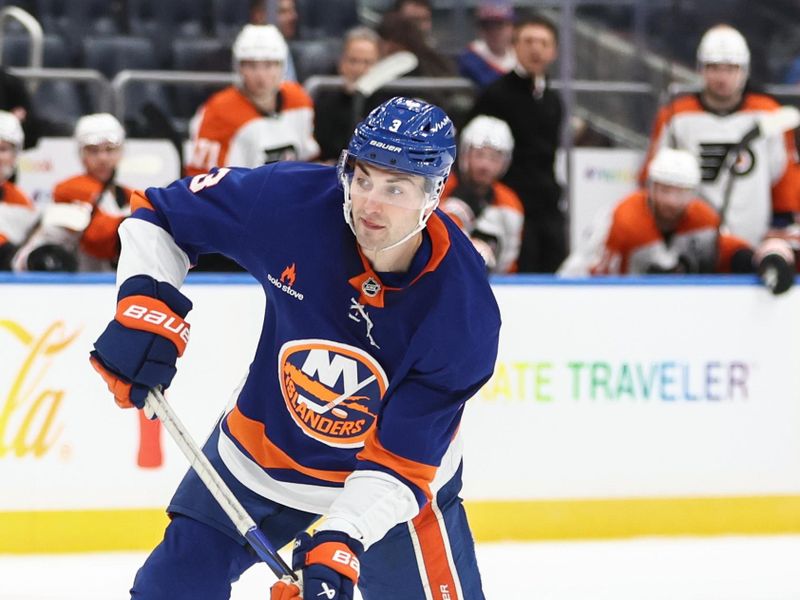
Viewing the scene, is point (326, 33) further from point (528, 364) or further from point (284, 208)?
point (284, 208)

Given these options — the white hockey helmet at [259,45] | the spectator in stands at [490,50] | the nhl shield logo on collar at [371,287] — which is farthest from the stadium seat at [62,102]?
the nhl shield logo on collar at [371,287]

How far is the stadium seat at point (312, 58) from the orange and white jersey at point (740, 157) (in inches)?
57.9

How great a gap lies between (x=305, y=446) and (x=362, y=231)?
49 centimetres

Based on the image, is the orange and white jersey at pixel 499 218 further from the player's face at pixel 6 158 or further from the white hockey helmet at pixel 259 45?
the player's face at pixel 6 158

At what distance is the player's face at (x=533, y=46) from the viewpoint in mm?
5625

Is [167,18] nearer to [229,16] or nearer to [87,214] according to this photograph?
[229,16]

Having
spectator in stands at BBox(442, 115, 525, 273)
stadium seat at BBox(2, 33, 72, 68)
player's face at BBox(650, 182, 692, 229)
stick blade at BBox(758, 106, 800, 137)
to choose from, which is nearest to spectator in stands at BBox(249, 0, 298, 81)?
stadium seat at BBox(2, 33, 72, 68)

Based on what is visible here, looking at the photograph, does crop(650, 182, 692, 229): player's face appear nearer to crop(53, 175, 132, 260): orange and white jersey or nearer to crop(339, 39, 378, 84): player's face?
crop(339, 39, 378, 84): player's face

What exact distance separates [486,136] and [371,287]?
286 cm

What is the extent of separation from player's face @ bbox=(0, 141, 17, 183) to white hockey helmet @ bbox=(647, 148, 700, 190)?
2.34 metres

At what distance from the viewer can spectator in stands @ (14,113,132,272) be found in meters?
4.79

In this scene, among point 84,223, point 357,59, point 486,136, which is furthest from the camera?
point 357,59

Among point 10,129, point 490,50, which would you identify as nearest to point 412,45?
point 490,50

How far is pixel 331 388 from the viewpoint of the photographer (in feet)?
8.80
